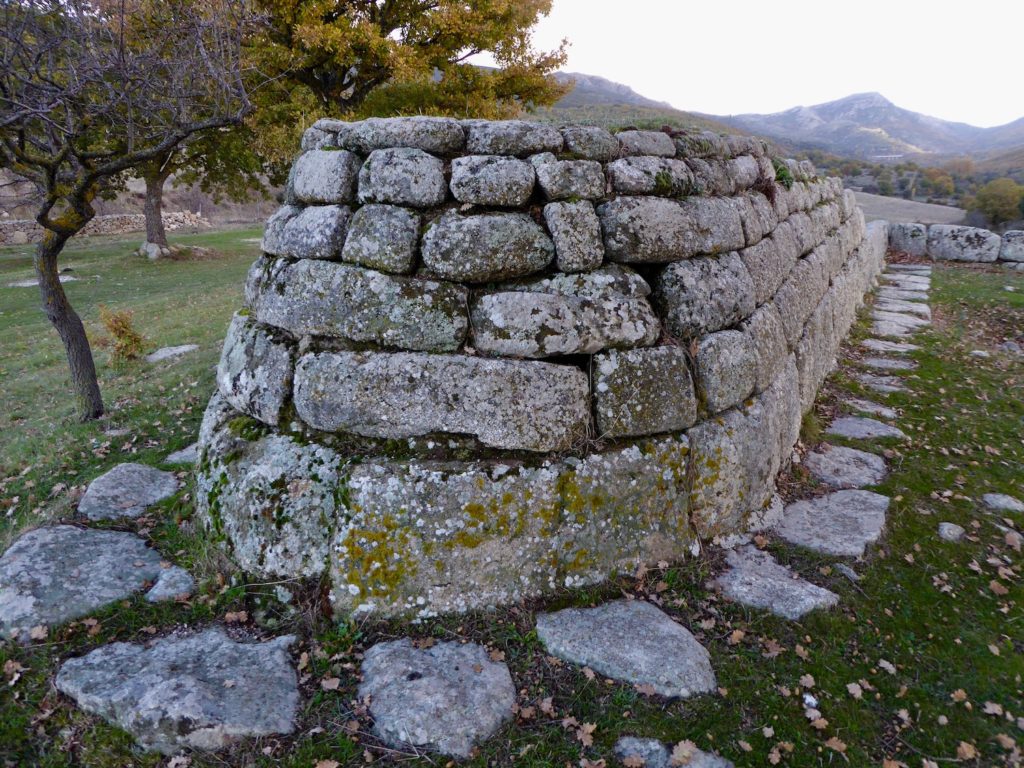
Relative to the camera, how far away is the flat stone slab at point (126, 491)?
5160mm

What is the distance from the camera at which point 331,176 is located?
4730 mm

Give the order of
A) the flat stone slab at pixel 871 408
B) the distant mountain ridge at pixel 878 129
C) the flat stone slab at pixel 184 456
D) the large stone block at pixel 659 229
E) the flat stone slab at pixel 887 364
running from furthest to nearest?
the distant mountain ridge at pixel 878 129
the flat stone slab at pixel 887 364
the flat stone slab at pixel 871 408
the flat stone slab at pixel 184 456
the large stone block at pixel 659 229

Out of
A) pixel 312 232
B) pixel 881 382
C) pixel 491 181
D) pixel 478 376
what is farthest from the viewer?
pixel 881 382

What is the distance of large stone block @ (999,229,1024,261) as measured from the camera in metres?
17.4

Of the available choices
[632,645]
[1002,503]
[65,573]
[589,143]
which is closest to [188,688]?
[65,573]

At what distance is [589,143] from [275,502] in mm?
3617

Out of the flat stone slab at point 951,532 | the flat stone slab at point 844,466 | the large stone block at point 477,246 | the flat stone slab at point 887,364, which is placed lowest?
the flat stone slab at point 951,532

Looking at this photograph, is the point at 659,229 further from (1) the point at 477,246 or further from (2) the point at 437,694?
(2) the point at 437,694

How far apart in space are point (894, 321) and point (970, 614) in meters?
9.37

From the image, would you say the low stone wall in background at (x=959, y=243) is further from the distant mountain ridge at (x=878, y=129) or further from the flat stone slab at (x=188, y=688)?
the distant mountain ridge at (x=878, y=129)

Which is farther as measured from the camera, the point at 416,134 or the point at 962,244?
the point at 962,244

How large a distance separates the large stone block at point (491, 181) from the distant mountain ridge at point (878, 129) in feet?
258

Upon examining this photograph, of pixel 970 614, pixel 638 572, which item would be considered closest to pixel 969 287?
pixel 970 614

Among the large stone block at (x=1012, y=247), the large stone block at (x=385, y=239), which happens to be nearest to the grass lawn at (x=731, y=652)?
the large stone block at (x=385, y=239)
